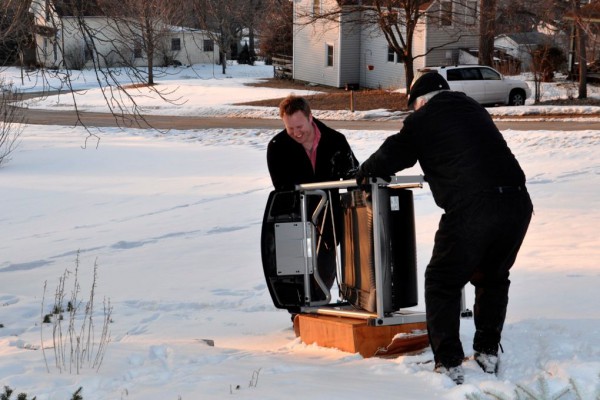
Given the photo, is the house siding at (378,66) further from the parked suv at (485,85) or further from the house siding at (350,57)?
the parked suv at (485,85)

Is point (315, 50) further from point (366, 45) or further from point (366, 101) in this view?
point (366, 101)

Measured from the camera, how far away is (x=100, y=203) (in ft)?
55.8

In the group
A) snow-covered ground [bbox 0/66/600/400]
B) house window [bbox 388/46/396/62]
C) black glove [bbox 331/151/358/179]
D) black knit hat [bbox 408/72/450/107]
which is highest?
house window [bbox 388/46/396/62]

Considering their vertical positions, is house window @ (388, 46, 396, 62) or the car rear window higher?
house window @ (388, 46, 396, 62)

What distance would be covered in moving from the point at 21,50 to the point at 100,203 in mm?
7706

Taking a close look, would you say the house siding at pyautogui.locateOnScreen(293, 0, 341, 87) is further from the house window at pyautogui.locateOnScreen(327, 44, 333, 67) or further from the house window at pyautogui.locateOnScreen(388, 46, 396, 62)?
the house window at pyautogui.locateOnScreen(388, 46, 396, 62)

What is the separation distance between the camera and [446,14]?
1668 inches

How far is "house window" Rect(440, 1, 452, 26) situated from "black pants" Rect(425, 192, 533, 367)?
36.6 metres

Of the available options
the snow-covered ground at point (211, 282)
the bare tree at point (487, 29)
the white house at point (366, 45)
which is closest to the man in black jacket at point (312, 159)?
the snow-covered ground at point (211, 282)

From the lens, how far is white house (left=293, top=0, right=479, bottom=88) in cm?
4341

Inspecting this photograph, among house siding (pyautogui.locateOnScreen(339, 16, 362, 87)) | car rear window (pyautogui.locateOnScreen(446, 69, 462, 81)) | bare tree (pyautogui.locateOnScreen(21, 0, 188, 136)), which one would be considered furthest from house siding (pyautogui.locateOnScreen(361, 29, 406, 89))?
bare tree (pyautogui.locateOnScreen(21, 0, 188, 136))

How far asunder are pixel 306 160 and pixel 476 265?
7.22 feet

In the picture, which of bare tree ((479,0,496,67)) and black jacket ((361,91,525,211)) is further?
bare tree ((479,0,496,67))

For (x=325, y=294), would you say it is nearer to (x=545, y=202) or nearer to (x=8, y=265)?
(x=8, y=265)
